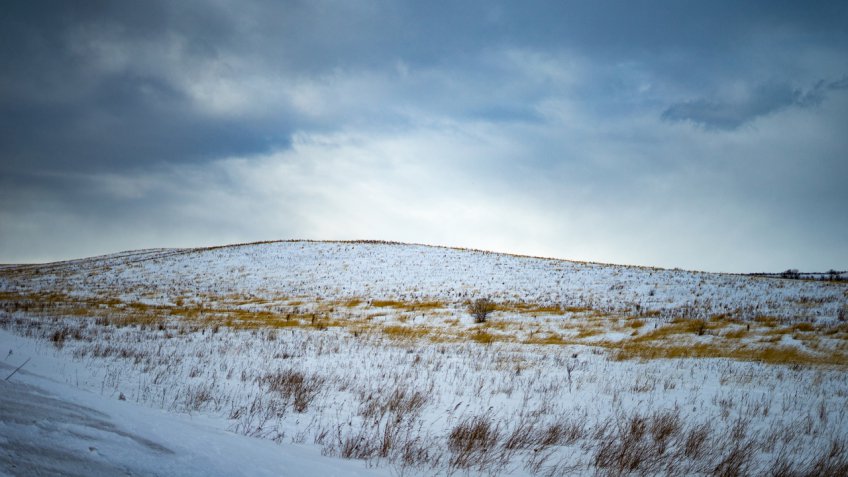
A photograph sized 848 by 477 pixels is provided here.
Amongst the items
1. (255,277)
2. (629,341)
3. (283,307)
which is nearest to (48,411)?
(629,341)

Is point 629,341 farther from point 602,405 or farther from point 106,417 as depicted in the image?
point 106,417

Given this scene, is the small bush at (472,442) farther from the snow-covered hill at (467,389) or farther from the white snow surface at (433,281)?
the white snow surface at (433,281)

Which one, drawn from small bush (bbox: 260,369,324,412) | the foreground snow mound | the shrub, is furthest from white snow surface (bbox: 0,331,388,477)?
the shrub

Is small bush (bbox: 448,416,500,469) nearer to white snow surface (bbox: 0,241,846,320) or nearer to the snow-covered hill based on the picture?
the snow-covered hill

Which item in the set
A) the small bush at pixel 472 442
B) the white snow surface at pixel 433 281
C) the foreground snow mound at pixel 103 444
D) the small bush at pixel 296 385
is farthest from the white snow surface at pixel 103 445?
the white snow surface at pixel 433 281

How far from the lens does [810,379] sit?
8414mm

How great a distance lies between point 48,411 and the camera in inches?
82.9

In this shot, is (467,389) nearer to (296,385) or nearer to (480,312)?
(296,385)

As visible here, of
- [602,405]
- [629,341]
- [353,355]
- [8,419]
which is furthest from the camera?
[629,341]

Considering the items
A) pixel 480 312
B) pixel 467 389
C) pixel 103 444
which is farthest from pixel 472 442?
pixel 480 312

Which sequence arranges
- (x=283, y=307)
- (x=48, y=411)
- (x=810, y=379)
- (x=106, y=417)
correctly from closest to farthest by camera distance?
(x=48, y=411) < (x=106, y=417) < (x=810, y=379) < (x=283, y=307)

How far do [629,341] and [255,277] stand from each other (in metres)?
30.3

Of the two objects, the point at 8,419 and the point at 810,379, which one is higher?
the point at 8,419

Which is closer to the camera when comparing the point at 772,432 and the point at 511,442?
the point at 511,442
